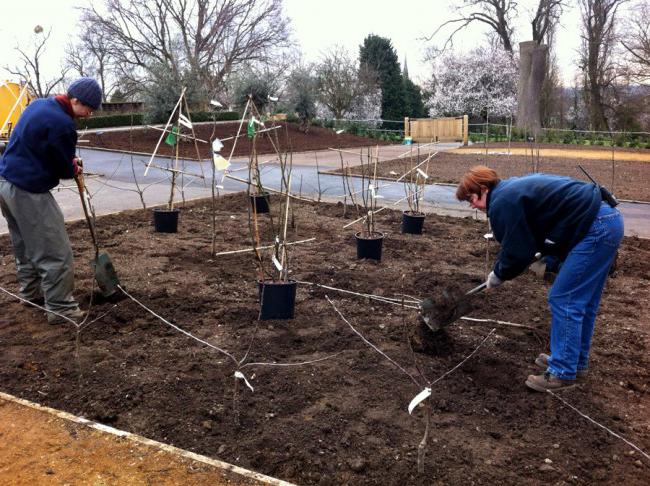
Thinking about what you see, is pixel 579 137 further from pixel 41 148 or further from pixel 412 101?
pixel 41 148

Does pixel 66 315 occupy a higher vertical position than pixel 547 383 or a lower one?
higher

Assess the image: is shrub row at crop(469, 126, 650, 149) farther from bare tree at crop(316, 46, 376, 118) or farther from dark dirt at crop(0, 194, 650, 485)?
dark dirt at crop(0, 194, 650, 485)

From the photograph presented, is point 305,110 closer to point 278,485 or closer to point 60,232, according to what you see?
point 60,232

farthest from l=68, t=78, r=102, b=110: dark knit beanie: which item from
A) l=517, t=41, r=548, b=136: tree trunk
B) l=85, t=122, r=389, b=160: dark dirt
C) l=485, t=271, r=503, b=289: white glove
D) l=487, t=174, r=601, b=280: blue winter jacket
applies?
l=517, t=41, r=548, b=136: tree trunk

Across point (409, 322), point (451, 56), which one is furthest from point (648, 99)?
point (409, 322)

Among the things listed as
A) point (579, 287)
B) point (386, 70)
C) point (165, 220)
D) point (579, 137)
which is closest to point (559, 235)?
point (579, 287)

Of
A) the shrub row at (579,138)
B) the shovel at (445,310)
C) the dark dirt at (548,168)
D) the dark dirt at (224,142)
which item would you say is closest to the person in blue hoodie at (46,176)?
the shovel at (445,310)

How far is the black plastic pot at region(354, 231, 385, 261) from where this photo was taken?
212 inches

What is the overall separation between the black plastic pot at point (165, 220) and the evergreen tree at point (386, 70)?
24.3 meters

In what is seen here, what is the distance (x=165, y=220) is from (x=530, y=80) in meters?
23.4

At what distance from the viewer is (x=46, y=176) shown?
146 inches

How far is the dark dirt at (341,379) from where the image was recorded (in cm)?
247

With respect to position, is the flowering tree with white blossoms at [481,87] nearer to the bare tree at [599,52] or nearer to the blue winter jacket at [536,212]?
the bare tree at [599,52]

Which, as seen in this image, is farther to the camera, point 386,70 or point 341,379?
point 386,70
